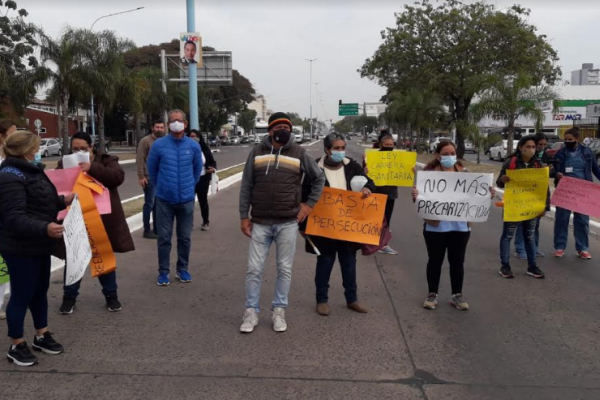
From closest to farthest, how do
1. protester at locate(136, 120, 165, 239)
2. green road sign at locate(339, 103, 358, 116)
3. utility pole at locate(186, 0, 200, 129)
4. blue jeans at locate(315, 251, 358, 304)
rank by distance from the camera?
blue jeans at locate(315, 251, 358, 304) → protester at locate(136, 120, 165, 239) → utility pole at locate(186, 0, 200, 129) → green road sign at locate(339, 103, 358, 116)

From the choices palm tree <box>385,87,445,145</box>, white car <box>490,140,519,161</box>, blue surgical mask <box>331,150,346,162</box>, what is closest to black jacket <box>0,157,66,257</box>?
blue surgical mask <box>331,150,346,162</box>

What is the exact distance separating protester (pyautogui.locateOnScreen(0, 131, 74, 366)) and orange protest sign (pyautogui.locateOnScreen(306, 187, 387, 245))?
88.1 inches

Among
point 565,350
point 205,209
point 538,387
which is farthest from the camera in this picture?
point 205,209

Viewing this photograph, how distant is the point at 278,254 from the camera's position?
4777 mm

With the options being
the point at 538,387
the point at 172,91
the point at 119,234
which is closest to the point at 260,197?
the point at 119,234

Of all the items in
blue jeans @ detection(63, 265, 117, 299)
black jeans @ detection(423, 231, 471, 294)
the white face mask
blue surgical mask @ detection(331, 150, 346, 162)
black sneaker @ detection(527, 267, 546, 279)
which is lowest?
black sneaker @ detection(527, 267, 546, 279)

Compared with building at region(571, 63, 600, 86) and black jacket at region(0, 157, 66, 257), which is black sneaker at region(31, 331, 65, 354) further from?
building at region(571, 63, 600, 86)

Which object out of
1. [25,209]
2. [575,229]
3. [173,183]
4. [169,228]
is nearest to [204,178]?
[169,228]

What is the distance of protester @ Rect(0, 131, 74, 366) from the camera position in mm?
3734

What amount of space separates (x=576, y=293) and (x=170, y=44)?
65.0 meters

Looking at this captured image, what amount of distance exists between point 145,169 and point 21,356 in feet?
15.7

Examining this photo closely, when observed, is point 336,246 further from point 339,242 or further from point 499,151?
point 499,151

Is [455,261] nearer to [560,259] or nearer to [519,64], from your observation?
[560,259]

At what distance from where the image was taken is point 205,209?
9.64 meters
